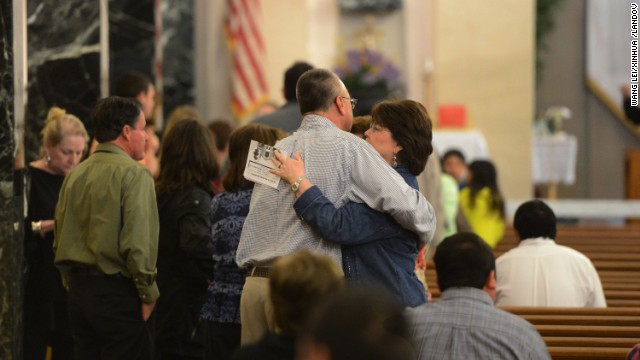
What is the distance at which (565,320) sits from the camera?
5809 mm

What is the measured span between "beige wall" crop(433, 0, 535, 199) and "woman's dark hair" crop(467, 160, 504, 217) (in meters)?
6.29

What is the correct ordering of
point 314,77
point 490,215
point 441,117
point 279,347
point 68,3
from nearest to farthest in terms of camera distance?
point 279,347, point 314,77, point 68,3, point 490,215, point 441,117

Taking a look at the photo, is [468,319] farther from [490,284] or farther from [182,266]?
[182,266]

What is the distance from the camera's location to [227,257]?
18.5 ft

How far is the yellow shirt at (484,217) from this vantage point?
9.25 m

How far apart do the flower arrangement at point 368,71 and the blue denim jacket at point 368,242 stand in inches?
378

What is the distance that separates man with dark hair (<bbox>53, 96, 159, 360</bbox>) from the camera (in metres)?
5.60

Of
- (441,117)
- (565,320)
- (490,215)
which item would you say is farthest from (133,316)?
(441,117)

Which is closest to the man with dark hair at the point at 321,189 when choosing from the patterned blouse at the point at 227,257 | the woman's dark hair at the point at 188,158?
the patterned blouse at the point at 227,257

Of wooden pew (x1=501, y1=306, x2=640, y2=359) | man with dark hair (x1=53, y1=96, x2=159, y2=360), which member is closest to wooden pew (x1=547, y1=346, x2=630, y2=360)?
wooden pew (x1=501, y1=306, x2=640, y2=359)

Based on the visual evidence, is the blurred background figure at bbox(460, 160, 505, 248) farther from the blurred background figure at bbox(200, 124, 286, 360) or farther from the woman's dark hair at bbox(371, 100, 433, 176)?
the woman's dark hair at bbox(371, 100, 433, 176)

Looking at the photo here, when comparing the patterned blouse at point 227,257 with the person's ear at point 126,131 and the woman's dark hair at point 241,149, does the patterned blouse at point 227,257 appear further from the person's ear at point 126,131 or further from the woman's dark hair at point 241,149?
the person's ear at point 126,131

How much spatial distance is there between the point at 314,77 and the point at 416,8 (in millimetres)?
11758

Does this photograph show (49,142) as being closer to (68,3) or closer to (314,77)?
(68,3)
